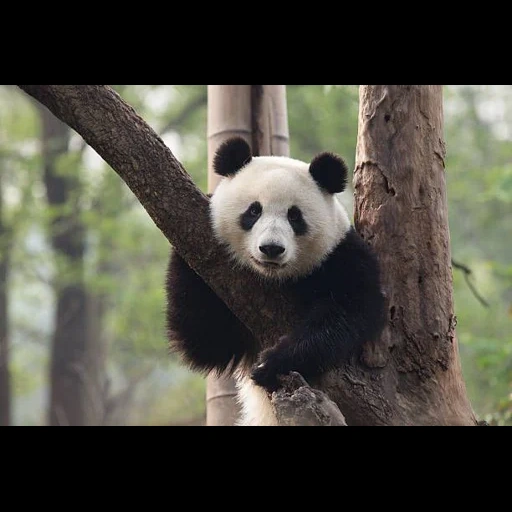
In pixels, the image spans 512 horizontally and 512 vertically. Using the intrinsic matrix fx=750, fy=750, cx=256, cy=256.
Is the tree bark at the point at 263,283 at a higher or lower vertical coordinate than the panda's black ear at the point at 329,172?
lower

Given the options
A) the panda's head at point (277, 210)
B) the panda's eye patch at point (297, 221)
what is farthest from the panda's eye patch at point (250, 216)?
the panda's eye patch at point (297, 221)

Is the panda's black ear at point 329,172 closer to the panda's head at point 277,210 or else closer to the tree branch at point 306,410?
the panda's head at point 277,210

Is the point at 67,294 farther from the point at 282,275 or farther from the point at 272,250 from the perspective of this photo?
the point at 272,250

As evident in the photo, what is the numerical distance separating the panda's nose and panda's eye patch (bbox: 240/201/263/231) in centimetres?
30

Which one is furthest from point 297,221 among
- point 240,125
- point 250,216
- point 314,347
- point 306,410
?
point 240,125

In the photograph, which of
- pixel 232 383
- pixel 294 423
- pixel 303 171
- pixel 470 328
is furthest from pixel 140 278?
pixel 294 423

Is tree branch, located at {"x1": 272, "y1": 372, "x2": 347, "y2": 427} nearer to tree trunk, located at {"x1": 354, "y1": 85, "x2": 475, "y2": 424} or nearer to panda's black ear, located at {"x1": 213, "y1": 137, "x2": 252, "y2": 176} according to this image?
tree trunk, located at {"x1": 354, "y1": 85, "x2": 475, "y2": 424}

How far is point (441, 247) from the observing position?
393cm

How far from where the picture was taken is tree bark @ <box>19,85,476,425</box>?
140 inches

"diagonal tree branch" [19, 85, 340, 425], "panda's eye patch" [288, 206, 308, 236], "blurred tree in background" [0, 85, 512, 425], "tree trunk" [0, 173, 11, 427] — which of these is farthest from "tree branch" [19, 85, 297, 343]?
"tree trunk" [0, 173, 11, 427]

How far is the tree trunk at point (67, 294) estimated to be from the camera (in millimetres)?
12695

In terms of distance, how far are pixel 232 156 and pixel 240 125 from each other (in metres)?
1.24
